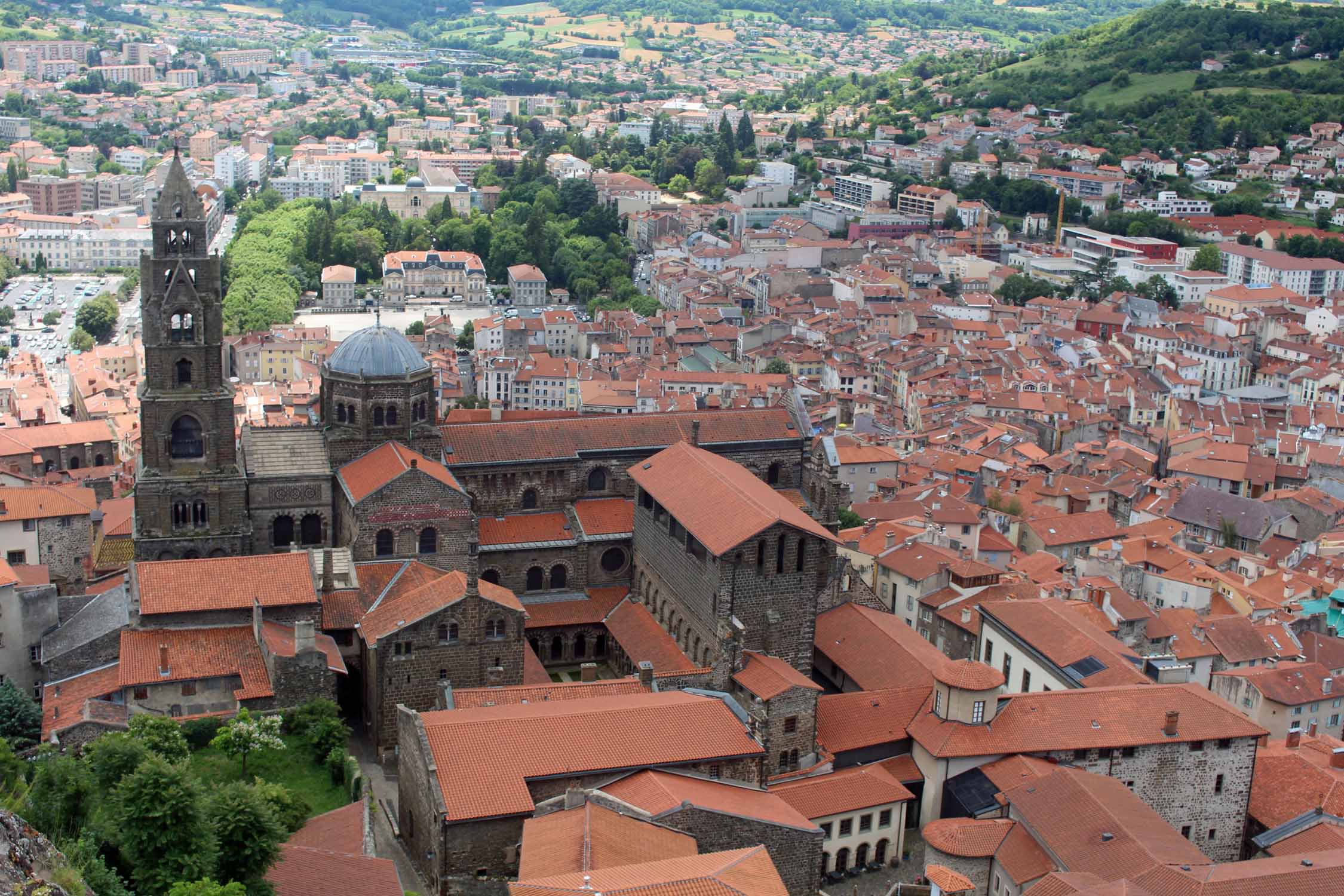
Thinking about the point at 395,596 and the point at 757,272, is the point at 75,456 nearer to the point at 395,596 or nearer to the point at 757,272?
the point at 395,596

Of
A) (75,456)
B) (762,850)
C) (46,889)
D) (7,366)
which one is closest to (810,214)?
(7,366)

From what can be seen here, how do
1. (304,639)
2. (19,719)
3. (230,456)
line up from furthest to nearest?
(230,456) → (304,639) → (19,719)

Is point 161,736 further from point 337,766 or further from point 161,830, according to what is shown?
point 161,830

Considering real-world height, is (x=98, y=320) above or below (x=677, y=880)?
below

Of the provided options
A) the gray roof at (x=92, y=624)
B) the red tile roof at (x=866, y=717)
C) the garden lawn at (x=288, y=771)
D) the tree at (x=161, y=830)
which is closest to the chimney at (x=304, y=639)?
the garden lawn at (x=288, y=771)

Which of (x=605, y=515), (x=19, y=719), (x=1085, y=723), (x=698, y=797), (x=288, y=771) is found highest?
(x=605, y=515)

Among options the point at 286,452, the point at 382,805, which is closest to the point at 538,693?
the point at 382,805
